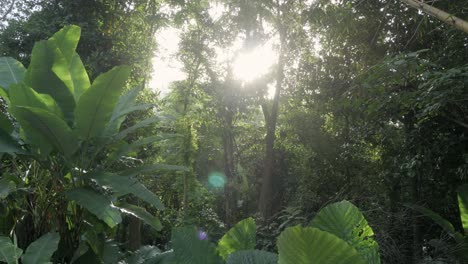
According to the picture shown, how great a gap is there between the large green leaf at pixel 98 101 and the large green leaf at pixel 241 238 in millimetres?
1233

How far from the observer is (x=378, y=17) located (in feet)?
20.2

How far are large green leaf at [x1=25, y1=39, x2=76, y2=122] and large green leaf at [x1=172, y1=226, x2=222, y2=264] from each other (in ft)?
5.06

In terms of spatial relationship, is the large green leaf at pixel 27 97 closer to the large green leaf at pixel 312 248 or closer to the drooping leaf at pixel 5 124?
the drooping leaf at pixel 5 124

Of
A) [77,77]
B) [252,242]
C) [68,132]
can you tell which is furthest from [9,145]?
[252,242]

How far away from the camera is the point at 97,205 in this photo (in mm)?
2324

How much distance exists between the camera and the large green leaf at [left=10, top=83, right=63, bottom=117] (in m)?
2.49

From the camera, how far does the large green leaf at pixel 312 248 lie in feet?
4.00

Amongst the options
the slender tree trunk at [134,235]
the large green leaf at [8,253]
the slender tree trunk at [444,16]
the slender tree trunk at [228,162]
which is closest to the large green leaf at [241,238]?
the large green leaf at [8,253]

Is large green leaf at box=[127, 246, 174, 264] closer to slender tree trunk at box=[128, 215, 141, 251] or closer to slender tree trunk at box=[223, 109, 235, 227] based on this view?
slender tree trunk at box=[128, 215, 141, 251]

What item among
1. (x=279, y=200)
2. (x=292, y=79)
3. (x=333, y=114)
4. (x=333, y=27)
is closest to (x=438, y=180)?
(x=333, y=114)

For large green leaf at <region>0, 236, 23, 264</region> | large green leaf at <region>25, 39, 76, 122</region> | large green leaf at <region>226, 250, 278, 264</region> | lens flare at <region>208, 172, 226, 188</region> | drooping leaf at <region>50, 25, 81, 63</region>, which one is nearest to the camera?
large green leaf at <region>226, 250, 278, 264</region>

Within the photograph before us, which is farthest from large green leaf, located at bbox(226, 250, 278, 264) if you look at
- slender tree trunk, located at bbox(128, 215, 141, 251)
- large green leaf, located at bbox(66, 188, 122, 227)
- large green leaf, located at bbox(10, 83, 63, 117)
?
slender tree trunk, located at bbox(128, 215, 141, 251)

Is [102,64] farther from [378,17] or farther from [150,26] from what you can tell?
[378,17]

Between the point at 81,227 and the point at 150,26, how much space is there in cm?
630
